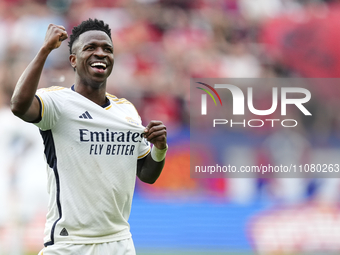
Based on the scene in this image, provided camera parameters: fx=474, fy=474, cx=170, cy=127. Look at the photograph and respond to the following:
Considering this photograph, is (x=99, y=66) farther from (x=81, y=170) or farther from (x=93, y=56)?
(x=81, y=170)

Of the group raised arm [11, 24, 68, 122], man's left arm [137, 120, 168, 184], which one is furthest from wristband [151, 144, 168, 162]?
raised arm [11, 24, 68, 122]

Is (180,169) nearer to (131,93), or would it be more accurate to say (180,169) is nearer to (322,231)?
(131,93)

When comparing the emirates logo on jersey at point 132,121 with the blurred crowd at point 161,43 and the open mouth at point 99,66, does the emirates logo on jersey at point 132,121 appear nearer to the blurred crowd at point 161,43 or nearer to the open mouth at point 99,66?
the open mouth at point 99,66

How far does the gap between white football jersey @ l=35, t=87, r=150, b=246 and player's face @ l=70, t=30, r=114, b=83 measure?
14cm

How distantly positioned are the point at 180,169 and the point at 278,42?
109 inches

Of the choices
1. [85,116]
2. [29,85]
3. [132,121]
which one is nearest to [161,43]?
[132,121]

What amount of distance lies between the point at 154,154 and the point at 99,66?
64 centimetres

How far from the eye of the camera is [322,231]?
7406mm

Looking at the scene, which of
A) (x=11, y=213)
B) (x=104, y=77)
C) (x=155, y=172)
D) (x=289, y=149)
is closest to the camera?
(x=104, y=77)

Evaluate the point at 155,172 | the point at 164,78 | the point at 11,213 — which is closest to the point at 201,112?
the point at 164,78

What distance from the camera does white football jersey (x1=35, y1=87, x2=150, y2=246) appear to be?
2.65 metres

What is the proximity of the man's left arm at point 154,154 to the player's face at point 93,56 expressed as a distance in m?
0.42

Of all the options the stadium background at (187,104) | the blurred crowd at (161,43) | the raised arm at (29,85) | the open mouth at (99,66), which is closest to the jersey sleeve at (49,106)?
the raised arm at (29,85)

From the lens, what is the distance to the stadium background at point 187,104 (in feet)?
24.1
